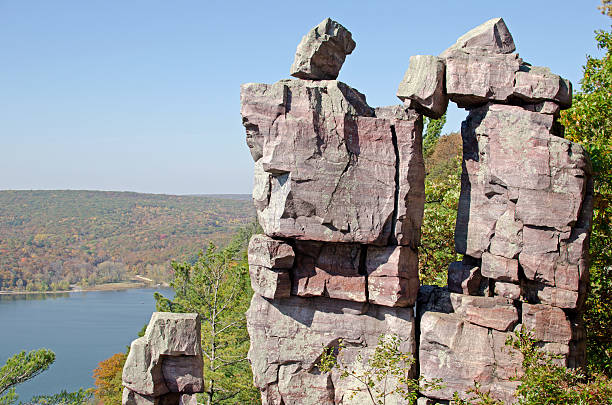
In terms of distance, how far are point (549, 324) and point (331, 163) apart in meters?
5.20

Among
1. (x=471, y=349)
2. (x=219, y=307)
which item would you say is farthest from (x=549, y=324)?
(x=219, y=307)

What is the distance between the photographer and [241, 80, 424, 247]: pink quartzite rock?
11.2 meters

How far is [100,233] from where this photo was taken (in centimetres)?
13075

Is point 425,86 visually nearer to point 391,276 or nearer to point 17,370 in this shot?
point 391,276

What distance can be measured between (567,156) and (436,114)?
8.71 feet

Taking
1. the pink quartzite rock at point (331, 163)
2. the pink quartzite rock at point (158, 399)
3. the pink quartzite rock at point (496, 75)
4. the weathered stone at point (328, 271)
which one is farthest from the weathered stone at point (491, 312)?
the pink quartzite rock at point (158, 399)

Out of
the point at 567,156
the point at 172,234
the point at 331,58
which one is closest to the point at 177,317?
the point at 331,58

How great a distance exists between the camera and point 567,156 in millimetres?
10594

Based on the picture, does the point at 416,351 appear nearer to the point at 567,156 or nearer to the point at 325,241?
the point at 325,241

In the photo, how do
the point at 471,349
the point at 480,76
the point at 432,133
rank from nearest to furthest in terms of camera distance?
1. the point at 471,349
2. the point at 480,76
3. the point at 432,133

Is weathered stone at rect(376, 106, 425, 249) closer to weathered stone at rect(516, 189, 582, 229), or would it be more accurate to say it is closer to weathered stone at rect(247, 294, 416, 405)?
weathered stone at rect(247, 294, 416, 405)

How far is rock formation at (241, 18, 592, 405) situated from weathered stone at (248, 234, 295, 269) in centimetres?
3

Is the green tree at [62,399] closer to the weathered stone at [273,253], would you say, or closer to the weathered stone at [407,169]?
the weathered stone at [273,253]

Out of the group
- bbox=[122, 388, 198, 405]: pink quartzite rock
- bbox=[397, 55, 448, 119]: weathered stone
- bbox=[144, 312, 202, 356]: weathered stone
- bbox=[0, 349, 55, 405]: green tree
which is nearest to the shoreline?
bbox=[0, 349, 55, 405]: green tree
